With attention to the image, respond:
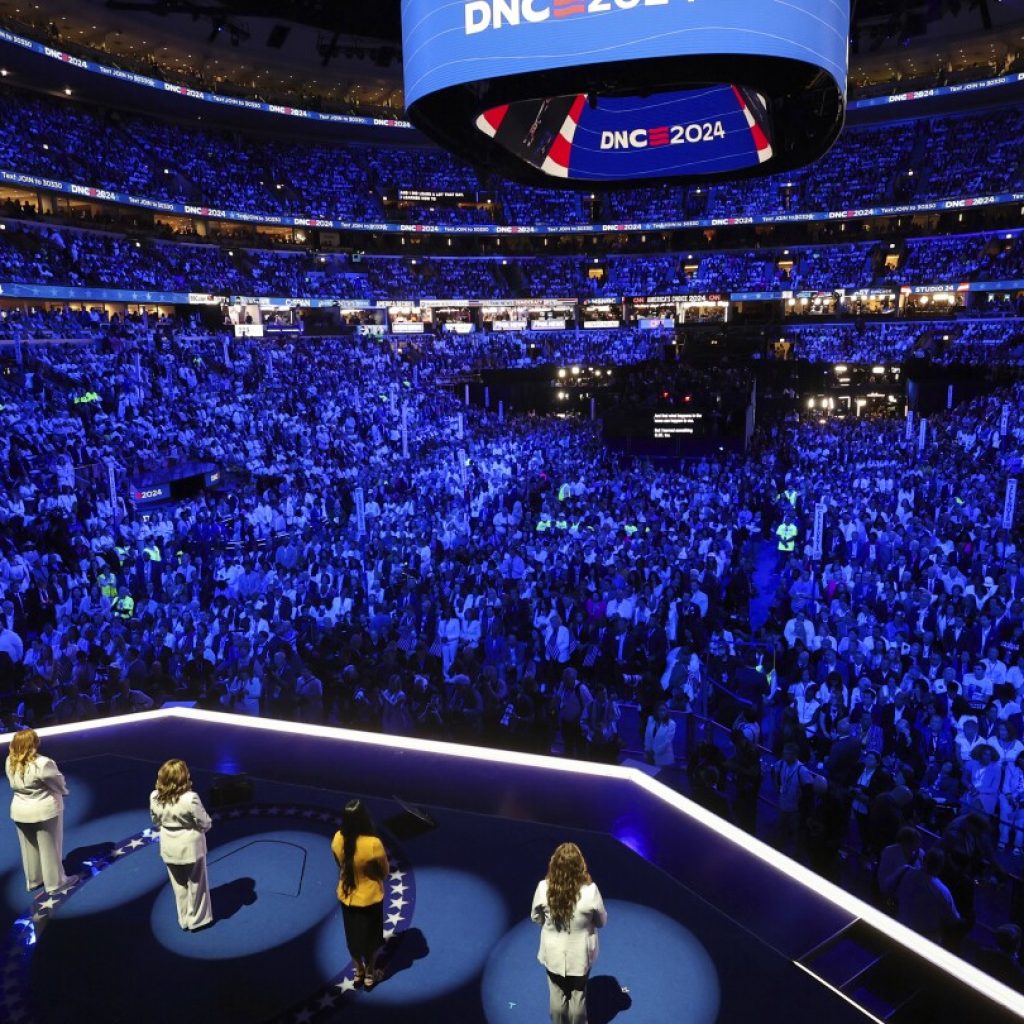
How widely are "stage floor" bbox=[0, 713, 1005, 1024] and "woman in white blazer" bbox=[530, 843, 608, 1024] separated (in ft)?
1.64

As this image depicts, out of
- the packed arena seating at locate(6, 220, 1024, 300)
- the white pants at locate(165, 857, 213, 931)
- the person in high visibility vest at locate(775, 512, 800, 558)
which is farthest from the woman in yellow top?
the packed arena seating at locate(6, 220, 1024, 300)

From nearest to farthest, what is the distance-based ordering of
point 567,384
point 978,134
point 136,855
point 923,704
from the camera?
point 136,855 < point 923,704 < point 567,384 < point 978,134

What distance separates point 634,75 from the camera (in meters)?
5.23

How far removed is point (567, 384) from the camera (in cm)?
3569

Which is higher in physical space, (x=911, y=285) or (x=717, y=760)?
(x=911, y=285)

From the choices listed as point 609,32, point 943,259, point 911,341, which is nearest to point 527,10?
point 609,32

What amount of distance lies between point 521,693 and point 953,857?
357cm

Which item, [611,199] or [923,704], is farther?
[611,199]

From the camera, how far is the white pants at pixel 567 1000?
3277mm

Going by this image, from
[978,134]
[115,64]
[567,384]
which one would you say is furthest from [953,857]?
[978,134]

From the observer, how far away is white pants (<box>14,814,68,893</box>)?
427cm

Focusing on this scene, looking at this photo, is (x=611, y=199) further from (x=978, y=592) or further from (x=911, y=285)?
(x=978, y=592)

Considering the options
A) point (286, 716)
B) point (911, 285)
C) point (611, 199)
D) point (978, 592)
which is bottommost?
point (286, 716)

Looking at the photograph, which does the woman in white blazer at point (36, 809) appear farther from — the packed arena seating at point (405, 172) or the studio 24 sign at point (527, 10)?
the packed arena seating at point (405, 172)
